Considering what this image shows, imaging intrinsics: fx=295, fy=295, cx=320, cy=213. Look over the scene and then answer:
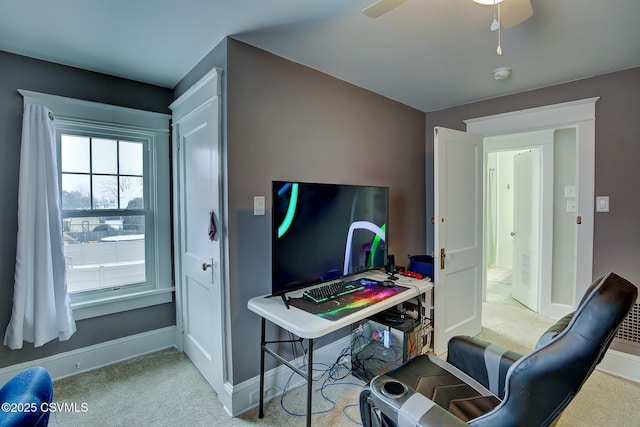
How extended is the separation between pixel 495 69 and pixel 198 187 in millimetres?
2462

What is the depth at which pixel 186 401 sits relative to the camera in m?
2.00

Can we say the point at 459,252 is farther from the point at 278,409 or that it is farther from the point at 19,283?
the point at 19,283

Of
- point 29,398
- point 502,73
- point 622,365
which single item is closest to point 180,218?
point 29,398

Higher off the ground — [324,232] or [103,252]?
[324,232]

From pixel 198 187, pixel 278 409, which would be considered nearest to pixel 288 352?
pixel 278 409

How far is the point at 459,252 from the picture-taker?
8.98ft

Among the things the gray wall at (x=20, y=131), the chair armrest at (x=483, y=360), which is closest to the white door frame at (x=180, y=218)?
the gray wall at (x=20, y=131)

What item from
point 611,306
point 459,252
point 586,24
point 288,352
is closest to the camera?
point 611,306

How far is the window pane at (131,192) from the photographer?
2.52 m

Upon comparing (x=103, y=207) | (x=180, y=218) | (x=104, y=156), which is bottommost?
(x=180, y=218)

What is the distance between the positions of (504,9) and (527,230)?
3.27 meters

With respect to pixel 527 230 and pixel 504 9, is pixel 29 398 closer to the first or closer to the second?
pixel 504 9

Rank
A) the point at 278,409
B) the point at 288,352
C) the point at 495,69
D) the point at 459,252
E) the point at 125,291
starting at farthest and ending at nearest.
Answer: the point at 459,252, the point at 125,291, the point at 495,69, the point at 288,352, the point at 278,409

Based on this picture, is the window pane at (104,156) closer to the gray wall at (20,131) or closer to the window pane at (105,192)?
the window pane at (105,192)
